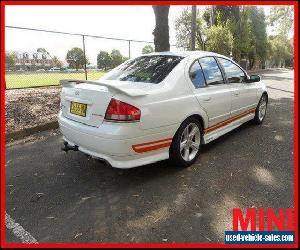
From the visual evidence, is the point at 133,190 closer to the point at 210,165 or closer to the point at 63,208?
the point at 63,208

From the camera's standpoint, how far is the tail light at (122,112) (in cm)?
345

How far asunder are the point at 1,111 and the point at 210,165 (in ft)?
14.5

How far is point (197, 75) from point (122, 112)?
5.15 ft

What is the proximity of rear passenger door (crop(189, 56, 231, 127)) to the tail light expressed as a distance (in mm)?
1221

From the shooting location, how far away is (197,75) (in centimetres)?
450

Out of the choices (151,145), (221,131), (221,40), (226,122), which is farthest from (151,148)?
(221,40)

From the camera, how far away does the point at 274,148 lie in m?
5.16

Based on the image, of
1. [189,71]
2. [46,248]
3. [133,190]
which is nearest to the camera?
[46,248]

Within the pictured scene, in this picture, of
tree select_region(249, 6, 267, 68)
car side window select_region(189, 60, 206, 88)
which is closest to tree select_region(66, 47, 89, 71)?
car side window select_region(189, 60, 206, 88)

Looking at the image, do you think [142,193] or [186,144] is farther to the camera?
[186,144]

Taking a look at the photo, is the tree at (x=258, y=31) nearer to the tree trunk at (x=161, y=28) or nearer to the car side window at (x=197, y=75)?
the tree trunk at (x=161, y=28)

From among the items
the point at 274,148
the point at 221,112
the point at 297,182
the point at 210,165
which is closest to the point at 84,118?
the point at 210,165

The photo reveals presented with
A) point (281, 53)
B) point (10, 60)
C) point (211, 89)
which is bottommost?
point (211, 89)

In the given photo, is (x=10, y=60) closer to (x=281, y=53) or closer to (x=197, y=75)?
(x=197, y=75)
